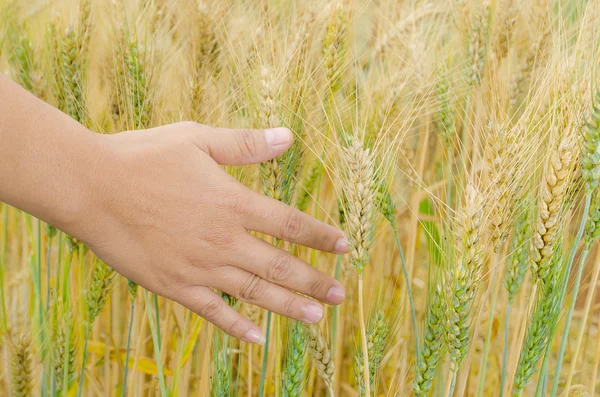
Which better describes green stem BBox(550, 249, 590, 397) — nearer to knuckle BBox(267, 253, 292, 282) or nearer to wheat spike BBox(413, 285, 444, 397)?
wheat spike BBox(413, 285, 444, 397)

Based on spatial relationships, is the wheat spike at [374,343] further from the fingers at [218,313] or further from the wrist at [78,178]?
the wrist at [78,178]

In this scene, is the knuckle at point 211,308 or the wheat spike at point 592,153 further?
the knuckle at point 211,308

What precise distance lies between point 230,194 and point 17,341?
0.60 m

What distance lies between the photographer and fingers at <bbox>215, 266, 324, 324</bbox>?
3.33 ft

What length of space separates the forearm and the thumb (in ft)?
0.58

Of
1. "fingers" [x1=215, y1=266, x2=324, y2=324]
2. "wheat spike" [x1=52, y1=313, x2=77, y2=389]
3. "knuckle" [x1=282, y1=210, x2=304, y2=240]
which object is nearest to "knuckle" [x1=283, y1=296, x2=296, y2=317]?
"fingers" [x1=215, y1=266, x2=324, y2=324]

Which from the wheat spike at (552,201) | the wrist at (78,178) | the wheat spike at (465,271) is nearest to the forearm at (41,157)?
the wrist at (78,178)

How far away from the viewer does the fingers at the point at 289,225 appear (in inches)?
38.3

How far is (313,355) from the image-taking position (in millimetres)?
984

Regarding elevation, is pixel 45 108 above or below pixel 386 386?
above

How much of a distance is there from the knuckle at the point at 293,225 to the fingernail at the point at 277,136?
4.7 inches

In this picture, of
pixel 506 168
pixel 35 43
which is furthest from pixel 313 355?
pixel 35 43

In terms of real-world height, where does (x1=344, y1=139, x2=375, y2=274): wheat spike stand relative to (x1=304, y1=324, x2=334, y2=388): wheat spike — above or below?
above

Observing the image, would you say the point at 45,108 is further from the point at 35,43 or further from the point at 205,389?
the point at 205,389
